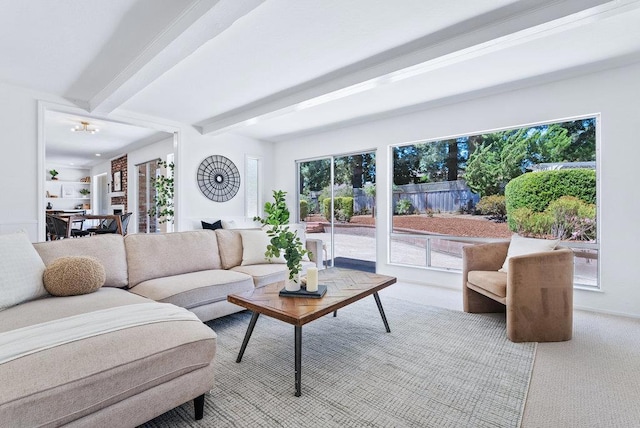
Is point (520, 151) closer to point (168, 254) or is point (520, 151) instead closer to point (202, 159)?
point (168, 254)

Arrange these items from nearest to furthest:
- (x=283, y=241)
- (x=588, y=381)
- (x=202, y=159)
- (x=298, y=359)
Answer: (x=298, y=359) < (x=588, y=381) < (x=283, y=241) < (x=202, y=159)

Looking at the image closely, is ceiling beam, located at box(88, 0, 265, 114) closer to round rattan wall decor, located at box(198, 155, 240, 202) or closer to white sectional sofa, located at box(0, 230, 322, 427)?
white sectional sofa, located at box(0, 230, 322, 427)

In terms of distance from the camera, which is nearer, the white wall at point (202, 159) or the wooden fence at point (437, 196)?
the wooden fence at point (437, 196)

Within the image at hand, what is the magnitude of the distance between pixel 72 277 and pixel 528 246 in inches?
148

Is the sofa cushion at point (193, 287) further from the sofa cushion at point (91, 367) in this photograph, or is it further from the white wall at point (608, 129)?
the white wall at point (608, 129)

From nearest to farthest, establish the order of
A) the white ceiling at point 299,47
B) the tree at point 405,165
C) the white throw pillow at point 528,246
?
the white ceiling at point 299,47
the white throw pillow at point 528,246
the tree at point 405,165

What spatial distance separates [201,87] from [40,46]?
140 centimetres

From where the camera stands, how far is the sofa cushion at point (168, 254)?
2.75 m

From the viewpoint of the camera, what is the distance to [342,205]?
18.0ft

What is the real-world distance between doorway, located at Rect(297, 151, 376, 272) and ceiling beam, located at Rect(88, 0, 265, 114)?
10.5ft

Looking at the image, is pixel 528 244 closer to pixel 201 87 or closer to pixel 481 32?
pixel 481 32

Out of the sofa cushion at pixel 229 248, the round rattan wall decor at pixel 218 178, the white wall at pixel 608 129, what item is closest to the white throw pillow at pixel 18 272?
the sofa cushion at pixel 229 248

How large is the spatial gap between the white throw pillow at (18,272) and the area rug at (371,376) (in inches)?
46.0

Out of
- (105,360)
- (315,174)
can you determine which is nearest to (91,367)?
(105,360)
